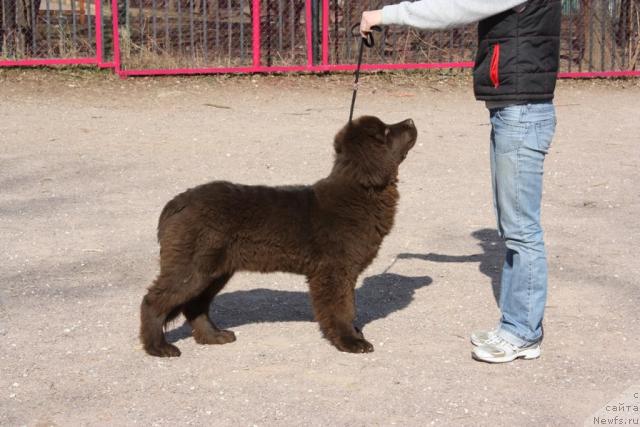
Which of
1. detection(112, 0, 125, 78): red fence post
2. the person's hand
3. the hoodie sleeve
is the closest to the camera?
the hoodie sleeve

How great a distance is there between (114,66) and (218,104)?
6.68ft

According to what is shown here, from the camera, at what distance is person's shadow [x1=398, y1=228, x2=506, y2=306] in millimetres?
7078

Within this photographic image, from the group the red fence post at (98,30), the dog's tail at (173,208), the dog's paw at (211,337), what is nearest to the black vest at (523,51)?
the dog's tail at (173,208)

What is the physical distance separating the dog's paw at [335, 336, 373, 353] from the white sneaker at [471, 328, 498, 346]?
595 mm

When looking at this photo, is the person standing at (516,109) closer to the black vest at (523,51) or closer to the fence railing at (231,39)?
the black vest at (523,51)

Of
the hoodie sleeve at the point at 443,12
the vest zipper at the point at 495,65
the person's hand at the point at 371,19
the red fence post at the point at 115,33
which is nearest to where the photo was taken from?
the hoodie sleeve at the point at 443,12

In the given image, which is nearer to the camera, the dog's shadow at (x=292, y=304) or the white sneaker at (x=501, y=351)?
the white sneaker at (x=501, y=351)

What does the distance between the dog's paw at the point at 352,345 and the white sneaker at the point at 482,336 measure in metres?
0.60

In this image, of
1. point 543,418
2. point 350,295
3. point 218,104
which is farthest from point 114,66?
point 543,418

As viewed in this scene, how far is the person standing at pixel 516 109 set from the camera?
489 cm

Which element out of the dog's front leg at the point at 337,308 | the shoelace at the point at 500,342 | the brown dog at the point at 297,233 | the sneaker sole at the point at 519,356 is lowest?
the sneaker sole at the point at 519,356

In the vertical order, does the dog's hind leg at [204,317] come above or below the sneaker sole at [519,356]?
above

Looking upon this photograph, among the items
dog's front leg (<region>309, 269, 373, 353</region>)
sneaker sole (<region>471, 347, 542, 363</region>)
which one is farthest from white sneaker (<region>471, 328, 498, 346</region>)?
dog's front leg (<region>309, 269, 373, 353</region>)

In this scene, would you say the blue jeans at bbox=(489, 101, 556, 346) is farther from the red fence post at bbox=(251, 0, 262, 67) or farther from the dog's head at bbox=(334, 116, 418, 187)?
the red fence post at bbox=(251, 0, 262, 67)
